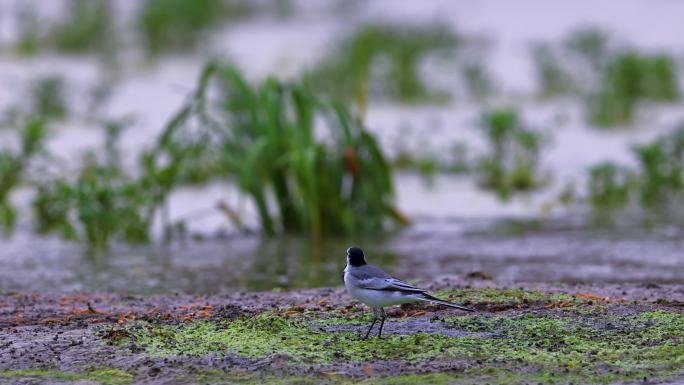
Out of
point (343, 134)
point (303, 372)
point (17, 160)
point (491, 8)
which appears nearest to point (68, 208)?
point (17, 160)

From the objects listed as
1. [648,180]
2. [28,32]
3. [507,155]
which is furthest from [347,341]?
[28,32]

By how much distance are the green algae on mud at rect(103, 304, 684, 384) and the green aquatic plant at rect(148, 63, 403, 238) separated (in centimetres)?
435

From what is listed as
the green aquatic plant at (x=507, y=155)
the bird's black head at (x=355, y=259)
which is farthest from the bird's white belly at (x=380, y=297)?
the green aquatic plant at (x=507, y=155)

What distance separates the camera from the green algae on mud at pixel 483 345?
4.58m

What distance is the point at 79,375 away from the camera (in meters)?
4.65

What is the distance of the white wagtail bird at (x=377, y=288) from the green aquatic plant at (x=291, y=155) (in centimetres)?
456

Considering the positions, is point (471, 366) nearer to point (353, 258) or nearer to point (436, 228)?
point (353, 258)

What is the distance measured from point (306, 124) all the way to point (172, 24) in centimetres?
696

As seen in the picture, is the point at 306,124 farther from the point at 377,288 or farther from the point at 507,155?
the point at 377,288

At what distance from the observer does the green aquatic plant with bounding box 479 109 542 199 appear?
1197 cm

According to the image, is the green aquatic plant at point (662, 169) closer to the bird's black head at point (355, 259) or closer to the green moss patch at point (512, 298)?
the green moss patch at point (512, 298)

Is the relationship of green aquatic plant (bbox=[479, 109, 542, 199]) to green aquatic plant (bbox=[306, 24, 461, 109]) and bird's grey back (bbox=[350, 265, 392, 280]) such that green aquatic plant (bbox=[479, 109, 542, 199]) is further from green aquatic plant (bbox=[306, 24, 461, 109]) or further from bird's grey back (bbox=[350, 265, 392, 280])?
bird's grey back (bbox=[350, 265, 392, 280])

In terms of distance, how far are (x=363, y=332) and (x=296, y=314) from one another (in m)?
0.46

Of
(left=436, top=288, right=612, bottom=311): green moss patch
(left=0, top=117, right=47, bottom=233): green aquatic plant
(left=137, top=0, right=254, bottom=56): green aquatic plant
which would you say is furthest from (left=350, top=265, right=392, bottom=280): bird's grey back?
(left=137, top=0, right=254, bottom=56): green aquatic plant
